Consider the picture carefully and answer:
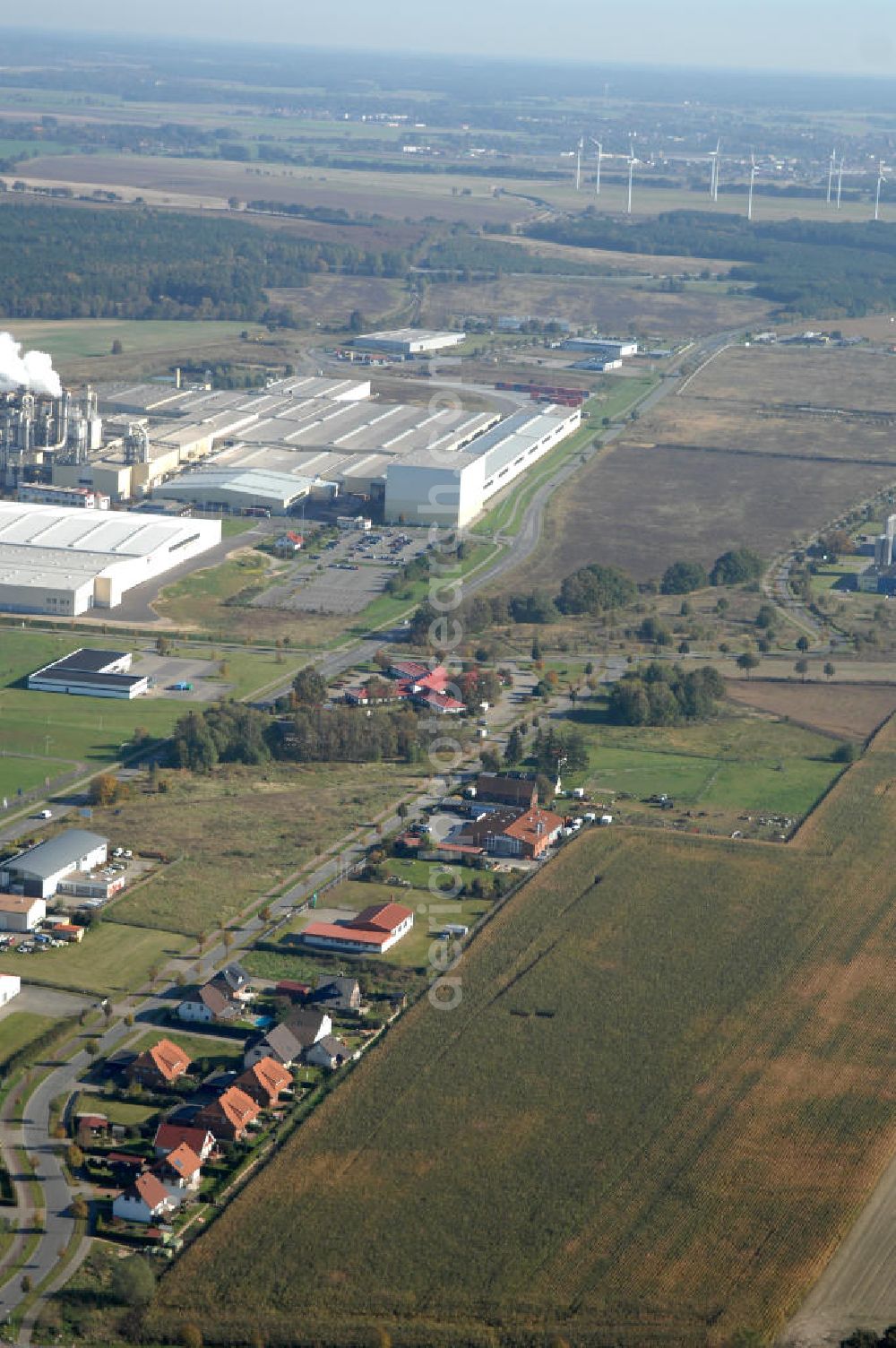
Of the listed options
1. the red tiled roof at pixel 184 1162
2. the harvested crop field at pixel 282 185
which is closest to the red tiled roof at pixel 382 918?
the red tiled roof at pixel 184 1162

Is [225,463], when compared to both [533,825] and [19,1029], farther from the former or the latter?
[19,1029]

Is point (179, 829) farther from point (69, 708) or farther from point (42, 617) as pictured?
point (42, 617)

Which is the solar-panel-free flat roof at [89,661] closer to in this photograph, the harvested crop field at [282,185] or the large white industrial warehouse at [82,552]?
the large white industrial warehouse at [82,552]

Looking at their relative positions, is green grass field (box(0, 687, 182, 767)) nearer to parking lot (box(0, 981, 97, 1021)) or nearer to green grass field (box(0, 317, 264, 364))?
parking lot (box(0, 981, 97, 1021))

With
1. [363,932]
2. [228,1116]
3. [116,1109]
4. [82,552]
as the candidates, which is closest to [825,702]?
[363,932]

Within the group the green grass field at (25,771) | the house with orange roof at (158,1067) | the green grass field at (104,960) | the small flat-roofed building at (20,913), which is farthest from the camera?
the green grass field at (25,771)

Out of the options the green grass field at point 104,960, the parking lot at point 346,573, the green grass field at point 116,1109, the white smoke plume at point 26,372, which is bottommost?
the parking lot at point 346,573

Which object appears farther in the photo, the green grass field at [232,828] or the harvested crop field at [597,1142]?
the green grass field at [232,828]
